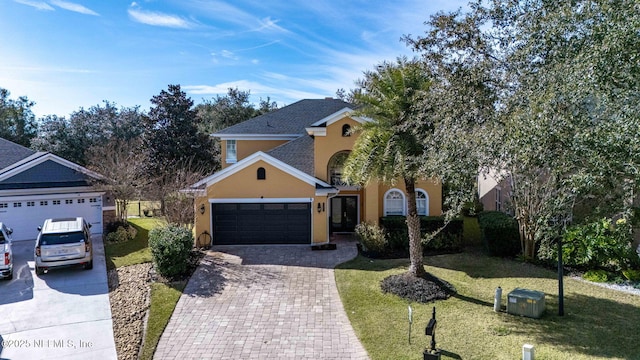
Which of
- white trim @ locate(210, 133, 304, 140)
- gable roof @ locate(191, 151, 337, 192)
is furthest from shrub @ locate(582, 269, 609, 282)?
white trim @ locate(210, 133, 304, 140)

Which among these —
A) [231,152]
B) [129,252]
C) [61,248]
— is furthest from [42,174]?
[231,152]

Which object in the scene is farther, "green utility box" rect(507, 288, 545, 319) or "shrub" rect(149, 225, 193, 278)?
"shrub" rect(149, 225, 193, 278)

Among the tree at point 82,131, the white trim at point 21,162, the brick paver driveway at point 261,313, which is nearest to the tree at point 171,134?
the tree at point 82,131

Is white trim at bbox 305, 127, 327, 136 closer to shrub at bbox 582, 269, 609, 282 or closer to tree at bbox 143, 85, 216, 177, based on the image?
shrub at bbox 582, 269, 609, 282

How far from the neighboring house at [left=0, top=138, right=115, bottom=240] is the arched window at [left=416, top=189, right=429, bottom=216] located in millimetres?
17555

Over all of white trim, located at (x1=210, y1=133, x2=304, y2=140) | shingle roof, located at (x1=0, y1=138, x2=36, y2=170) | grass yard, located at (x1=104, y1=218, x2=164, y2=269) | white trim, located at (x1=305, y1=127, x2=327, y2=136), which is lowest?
grass yard, located at (x1=104, y1=218, x2=164, y2=269)

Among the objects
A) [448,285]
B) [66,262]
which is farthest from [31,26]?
[448,285]

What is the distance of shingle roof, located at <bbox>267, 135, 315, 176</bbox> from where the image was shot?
21289mm

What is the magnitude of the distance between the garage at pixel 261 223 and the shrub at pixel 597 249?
1134 centimetres

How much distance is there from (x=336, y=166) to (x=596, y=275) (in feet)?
41.3

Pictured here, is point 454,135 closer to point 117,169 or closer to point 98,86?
point 117,169

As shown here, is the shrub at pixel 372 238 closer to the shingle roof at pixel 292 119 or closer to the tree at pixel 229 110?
the shingle roof at pixel 292 119

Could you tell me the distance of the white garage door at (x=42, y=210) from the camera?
65.2 ft

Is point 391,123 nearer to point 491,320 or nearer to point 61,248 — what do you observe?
point 491,320
